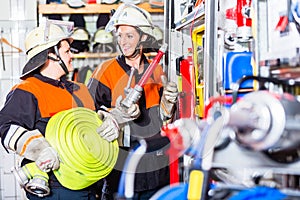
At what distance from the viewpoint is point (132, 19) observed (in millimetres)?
3156

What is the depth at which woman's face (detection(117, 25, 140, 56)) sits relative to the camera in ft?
10.4

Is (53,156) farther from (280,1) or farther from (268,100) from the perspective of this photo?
(268,100)

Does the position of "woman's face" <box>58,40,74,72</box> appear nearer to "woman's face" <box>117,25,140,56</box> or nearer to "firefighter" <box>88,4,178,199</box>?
"firefighter" <box>88,4,178,199</box>

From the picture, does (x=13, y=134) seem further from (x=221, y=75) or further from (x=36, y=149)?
(x=221, y=75)

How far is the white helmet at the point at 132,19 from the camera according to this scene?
3.16 metres

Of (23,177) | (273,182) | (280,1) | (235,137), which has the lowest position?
(23,177)

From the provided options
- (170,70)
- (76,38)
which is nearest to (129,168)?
(170,70)

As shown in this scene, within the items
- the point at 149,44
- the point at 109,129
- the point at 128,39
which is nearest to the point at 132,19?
the point at 128,39

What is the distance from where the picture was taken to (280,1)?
6.66 ft

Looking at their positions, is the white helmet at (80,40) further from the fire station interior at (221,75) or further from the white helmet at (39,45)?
the white helmet at (39,45)

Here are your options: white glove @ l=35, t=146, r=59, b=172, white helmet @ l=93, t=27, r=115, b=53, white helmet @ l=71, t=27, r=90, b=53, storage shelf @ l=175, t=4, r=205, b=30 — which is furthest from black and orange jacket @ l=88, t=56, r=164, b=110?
white helmet @ l=71, t=27, r=90, b=53

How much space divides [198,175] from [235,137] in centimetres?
14

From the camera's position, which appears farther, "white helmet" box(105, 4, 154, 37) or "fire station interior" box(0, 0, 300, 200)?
"white helmet" box(105, 4, 154, 37)

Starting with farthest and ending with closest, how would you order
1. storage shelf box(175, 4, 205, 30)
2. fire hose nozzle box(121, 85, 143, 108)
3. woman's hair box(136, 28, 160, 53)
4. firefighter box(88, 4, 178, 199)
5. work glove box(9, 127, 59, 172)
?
1. woman's hair box(136, 28, 160, 53)
2. firefighter box(88, 4, 178, 199)
3. fire hose nozzle box(121, 85, 143, 108)
4. work glove box(9, 127, 59, 172)
5. storage shelf box(175, 4, 205, 30)
